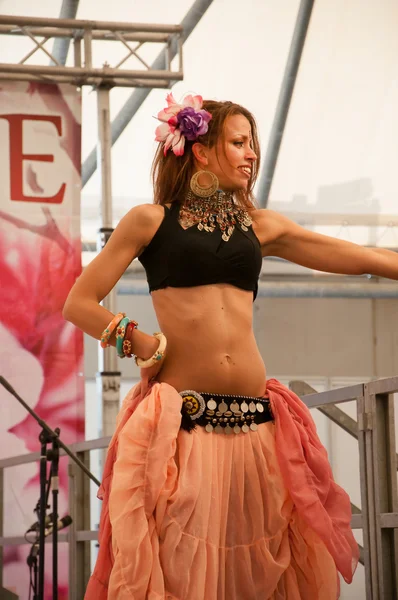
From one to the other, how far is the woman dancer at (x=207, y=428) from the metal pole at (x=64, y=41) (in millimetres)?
3795

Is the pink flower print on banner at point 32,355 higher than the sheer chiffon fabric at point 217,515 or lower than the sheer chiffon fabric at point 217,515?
higher

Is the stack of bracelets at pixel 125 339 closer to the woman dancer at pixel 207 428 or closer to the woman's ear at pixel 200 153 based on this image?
the woman dancer at pixel 207 428

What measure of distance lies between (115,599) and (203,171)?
0.95 metres

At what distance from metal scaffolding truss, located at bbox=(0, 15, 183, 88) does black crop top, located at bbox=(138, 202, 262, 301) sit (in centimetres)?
356

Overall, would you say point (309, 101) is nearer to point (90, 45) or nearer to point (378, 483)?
point (90, 45)

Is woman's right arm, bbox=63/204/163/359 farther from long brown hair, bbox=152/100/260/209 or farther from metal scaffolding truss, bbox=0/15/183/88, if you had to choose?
metal scaffolding truss, bbox=0/15/183/88

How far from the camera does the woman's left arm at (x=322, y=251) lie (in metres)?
2.23

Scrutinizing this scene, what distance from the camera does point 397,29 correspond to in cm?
698

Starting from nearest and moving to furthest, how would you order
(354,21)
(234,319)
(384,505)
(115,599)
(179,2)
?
(115,599) < (234,319) < (384,505) < (179,2) < (354,21)

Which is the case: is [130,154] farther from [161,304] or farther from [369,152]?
[161,304]

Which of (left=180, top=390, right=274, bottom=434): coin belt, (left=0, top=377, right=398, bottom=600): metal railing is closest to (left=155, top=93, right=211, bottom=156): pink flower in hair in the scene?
(left=180, top=390, right=274, bottom=434): coin belt

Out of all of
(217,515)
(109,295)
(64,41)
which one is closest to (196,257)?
(217,515)

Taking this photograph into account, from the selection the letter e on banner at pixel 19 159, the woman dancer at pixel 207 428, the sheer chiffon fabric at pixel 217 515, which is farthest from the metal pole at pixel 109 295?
the sheer chiffon fabric at pixel 217 515

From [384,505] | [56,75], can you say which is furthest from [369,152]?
[384,505]
